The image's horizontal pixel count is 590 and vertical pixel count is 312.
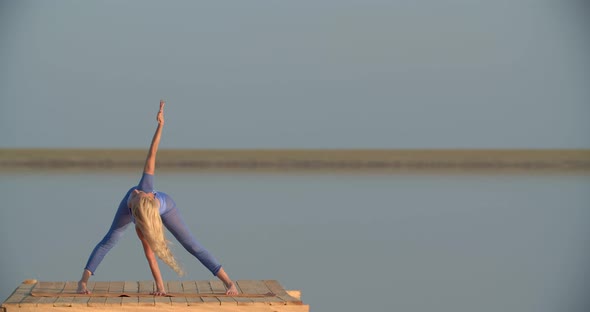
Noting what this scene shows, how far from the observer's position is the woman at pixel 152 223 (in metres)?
10.8

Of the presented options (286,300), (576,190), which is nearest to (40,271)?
(286,300)

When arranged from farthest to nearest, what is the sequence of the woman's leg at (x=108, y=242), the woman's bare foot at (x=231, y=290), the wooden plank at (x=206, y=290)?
1. the woman's bare foot at (x=231, y=290)
2. the woman's leg at (x=108, y=242)
3. the wooden plank at (x=206, y=290)

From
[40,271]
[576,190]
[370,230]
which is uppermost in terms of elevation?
[576,190]

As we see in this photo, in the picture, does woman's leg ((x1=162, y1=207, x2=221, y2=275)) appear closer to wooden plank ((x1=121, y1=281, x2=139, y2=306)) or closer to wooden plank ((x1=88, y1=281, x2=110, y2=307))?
wooden plank ((x1=121, y1=281, x2=139, y2=306))

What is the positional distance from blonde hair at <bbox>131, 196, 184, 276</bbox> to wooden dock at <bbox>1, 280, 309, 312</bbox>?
41 centimetres

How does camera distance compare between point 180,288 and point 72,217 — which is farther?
point 72,217

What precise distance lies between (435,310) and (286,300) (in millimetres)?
3375

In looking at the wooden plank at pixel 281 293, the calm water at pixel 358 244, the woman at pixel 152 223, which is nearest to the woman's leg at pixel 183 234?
the woman at pixel 152 223

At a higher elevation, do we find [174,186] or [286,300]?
[174,186]

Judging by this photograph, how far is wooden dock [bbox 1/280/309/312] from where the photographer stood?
1071 cm

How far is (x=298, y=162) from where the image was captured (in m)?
88.6

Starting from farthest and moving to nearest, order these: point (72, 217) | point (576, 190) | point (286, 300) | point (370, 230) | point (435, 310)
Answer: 1. point (576, 190)
2. point (72, 217)
3. point (370, 230)
4. point (435, 310)
5. point (286, 300)

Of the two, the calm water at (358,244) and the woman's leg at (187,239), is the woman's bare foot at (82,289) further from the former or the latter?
the calm water at (358,244)

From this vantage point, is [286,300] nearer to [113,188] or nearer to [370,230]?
[370,230]
